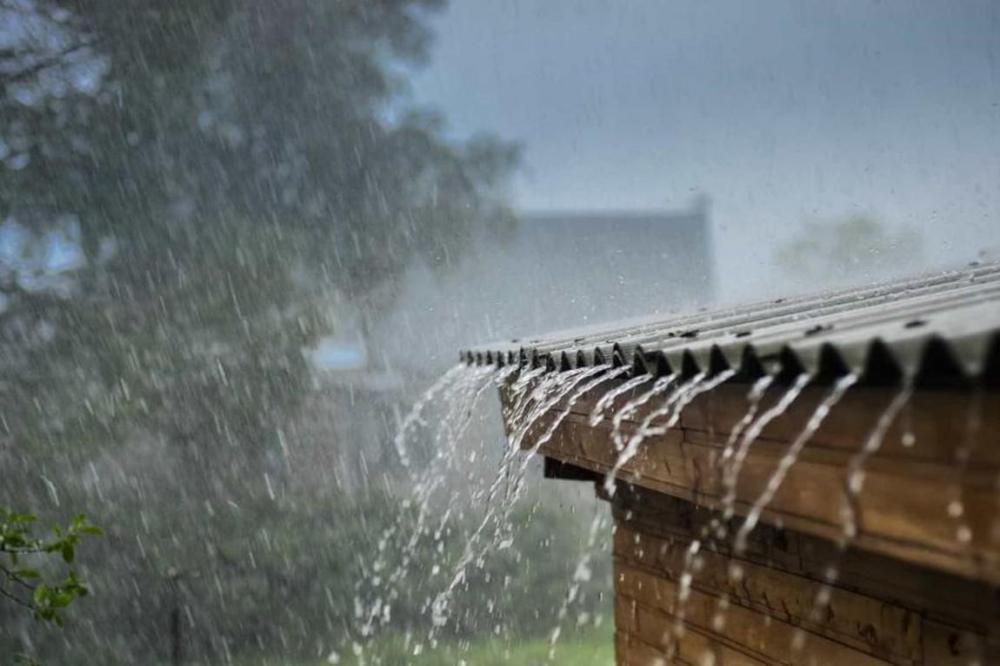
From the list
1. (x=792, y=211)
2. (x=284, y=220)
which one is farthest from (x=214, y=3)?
(x=792, y=211)

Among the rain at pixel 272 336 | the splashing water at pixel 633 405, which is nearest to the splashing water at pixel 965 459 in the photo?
the splashing water at pixel 633 405

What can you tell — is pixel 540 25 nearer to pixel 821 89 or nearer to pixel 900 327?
pixel 821 89

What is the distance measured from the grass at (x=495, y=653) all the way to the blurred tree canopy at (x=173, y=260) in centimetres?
118

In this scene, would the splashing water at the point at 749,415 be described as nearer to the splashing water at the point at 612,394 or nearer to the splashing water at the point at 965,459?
the splashing water at the point at 612,394

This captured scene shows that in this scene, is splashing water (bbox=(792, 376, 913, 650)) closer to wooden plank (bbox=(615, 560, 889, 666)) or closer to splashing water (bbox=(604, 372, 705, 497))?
splashing water (bbox=(604, 372, 705, 497))

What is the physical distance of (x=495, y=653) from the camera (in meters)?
12.9

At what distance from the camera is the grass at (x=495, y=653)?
1237cm

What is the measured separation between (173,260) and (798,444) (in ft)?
37.9

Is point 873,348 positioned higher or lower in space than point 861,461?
higher

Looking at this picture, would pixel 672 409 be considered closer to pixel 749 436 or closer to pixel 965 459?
pixel 749 436

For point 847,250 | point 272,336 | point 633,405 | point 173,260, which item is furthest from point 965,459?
point 847,250

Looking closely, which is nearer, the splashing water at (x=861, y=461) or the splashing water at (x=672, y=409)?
the splashing water at (x=861, y=461)

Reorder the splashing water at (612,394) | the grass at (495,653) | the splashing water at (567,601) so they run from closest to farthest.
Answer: the splashing water at (612,394), the grass at (495,653), the splashing water at (567,601)

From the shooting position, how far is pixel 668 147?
23.4 m
